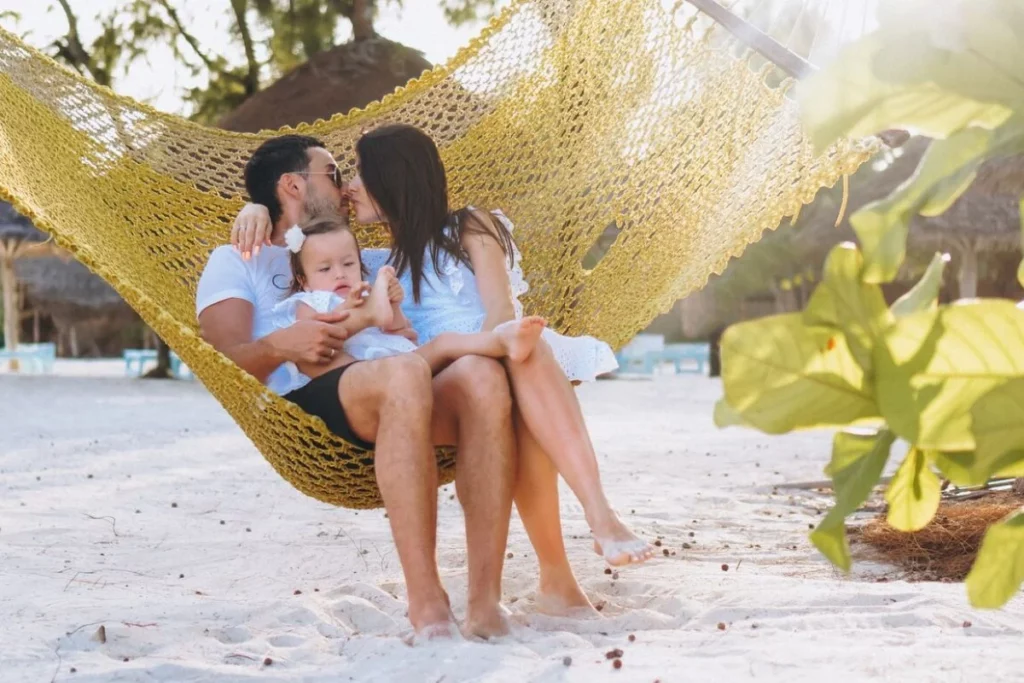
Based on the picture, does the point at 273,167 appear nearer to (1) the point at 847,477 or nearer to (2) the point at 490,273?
(2) the point at 490,273

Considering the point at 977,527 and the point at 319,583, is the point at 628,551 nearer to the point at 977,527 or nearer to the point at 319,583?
the point at 319,583

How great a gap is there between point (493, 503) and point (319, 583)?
567mm

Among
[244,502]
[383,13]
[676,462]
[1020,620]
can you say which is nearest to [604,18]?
[1020,620]

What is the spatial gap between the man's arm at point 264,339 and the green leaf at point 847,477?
4.77ft

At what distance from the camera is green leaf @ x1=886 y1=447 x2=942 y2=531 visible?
1.27 feet

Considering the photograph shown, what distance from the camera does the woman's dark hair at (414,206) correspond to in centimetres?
195

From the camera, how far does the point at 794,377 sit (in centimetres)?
31

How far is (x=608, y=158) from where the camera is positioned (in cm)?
230

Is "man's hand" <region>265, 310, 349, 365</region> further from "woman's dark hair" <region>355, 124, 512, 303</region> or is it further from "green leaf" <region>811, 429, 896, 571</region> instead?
"green leaf" <region>811, 429, 896, 571</region>

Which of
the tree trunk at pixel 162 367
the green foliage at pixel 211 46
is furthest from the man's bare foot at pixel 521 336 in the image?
the tree trunk at pixel 162 367

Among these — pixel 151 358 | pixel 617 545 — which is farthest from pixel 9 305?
pixel 617 545

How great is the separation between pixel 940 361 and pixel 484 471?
1.33 m

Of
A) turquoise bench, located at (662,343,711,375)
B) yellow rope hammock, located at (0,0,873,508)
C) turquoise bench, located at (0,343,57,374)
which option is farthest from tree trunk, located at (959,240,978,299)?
yellow rope hammock, located at (0,0,873,508)

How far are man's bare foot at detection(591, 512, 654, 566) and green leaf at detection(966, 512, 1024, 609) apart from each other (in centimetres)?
119
